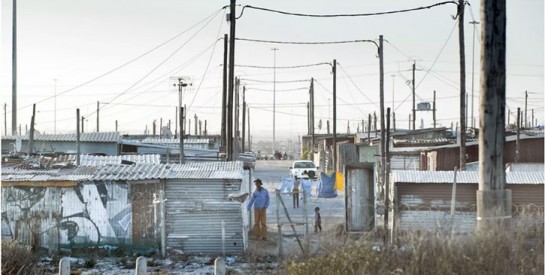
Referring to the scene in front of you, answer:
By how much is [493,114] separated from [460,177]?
8.67m

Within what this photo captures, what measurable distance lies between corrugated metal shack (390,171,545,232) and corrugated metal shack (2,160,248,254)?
13.9ft

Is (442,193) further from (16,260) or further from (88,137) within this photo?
(88,137)

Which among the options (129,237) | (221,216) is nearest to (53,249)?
(129,237)

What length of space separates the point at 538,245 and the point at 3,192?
12.1m

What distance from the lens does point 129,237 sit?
15.0m

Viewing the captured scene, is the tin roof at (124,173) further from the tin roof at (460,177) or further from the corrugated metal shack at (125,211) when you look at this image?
the tin roof at (460,177)

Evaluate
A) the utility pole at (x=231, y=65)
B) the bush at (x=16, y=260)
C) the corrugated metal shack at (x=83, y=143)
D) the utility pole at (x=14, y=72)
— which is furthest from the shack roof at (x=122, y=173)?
the corrugated metal shack at (x=83, y=143)

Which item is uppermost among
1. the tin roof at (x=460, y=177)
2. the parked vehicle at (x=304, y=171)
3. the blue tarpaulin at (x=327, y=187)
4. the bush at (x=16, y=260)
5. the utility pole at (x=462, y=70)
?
the utility pole at (x=462, y=70)

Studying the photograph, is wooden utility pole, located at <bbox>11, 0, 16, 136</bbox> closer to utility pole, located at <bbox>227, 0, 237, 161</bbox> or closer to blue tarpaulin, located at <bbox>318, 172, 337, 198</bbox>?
utility pole, located at <bbox>227, 0, 237, 161</bbox>

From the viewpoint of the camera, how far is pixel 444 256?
7305 mm

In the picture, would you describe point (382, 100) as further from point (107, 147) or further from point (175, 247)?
point (107, 147)

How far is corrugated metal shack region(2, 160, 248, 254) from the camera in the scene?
590 inches

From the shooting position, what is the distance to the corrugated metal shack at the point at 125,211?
1498 cm

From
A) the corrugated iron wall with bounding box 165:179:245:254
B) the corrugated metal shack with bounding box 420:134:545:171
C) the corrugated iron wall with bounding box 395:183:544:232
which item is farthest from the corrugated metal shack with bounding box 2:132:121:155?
the corrugated iron wall with bounding box 395:183:544:232
